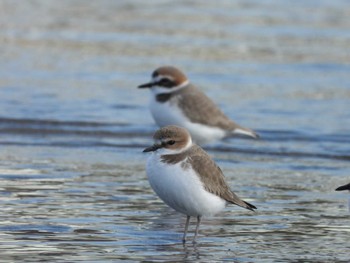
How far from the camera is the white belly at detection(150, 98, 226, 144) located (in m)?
12.0

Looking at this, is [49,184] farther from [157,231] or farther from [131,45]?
[131,45]

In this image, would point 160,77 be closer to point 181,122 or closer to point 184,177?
point 181,122

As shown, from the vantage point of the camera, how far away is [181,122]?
12.0m

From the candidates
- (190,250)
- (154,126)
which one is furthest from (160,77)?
(190,250)

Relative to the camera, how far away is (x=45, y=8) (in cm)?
2203

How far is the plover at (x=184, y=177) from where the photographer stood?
24.8 feet

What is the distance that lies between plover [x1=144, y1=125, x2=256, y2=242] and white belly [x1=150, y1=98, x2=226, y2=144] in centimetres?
396

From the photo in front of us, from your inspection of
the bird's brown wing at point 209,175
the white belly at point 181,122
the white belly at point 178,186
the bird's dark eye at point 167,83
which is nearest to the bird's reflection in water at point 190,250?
the white belly at point 178,186

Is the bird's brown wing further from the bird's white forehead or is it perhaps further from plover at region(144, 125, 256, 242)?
the bird's white forehead

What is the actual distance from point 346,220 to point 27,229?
2657 mm

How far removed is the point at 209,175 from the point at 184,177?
0.32m

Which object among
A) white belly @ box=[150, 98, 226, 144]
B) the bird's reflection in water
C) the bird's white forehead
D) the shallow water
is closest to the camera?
the bird's reflection in water

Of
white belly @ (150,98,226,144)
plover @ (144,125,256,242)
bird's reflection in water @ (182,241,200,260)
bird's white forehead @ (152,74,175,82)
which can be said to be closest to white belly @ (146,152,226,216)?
plover @ (144,125,256,242)

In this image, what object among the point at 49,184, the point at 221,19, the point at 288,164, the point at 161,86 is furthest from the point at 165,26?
the point at 49,184
